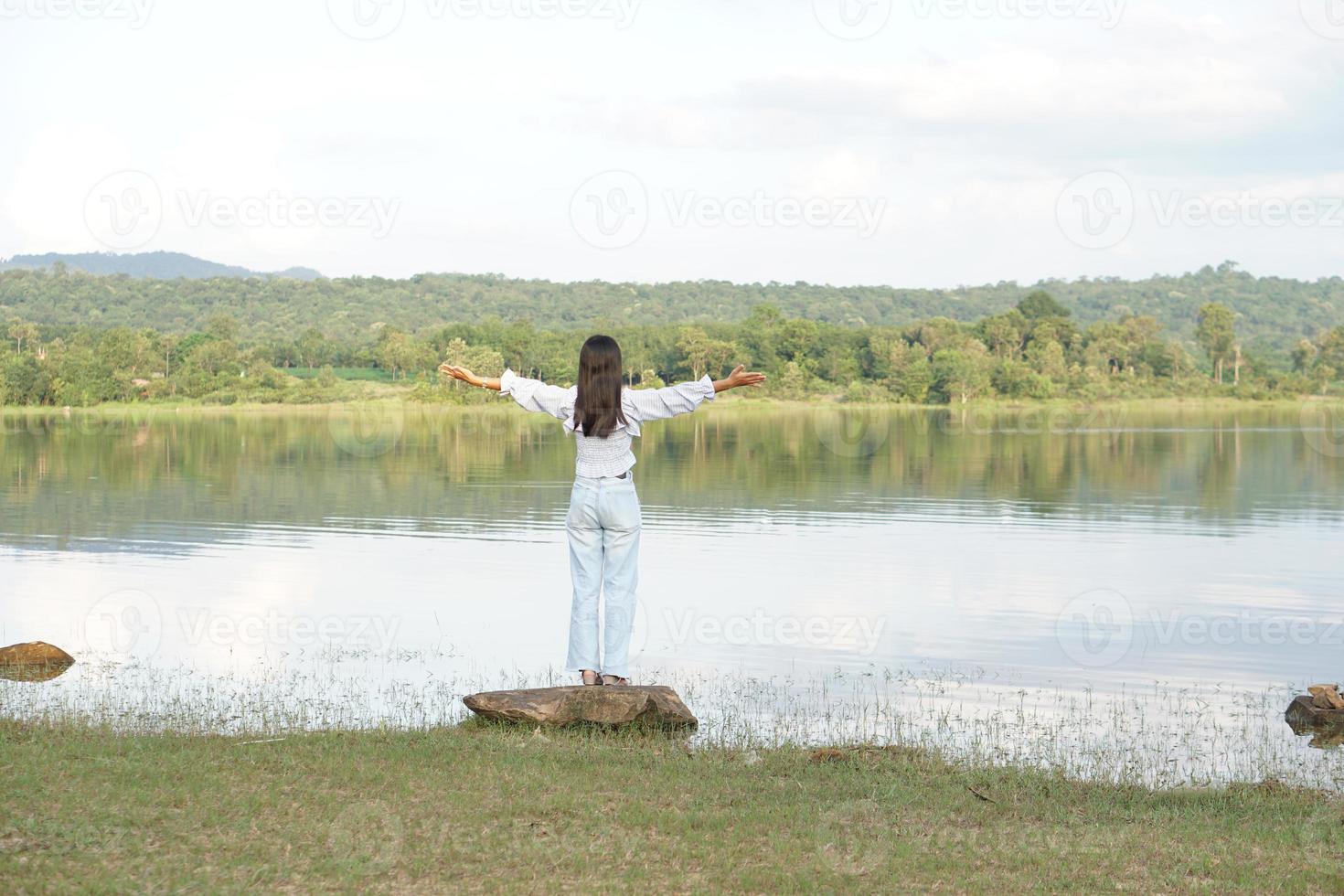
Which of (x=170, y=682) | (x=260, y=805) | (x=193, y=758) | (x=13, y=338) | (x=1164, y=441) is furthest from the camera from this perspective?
(x=13, y=338)

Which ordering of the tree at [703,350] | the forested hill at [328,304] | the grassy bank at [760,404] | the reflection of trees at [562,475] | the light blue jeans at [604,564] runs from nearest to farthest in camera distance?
the light blue jeans at [604,564], the reflection of trees at [562,475], the grassy bank at [760,404], the tree at [703,350], the forested hill at [328,304]

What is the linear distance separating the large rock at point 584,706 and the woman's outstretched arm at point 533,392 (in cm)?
195

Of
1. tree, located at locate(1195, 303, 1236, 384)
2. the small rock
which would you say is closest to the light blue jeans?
the small rock

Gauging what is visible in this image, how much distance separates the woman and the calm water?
1229 millimetres

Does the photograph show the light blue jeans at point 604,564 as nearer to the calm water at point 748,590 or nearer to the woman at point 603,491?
the woman at point 603,491

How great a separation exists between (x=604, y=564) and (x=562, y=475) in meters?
29.7

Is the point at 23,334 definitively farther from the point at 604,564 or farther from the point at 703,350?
the point at 604,564

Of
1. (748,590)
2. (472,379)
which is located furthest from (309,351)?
(472,379)

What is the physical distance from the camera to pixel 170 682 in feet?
40.0

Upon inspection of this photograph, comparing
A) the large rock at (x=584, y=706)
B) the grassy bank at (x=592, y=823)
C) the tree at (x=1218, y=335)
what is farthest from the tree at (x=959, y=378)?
the grassy bank at (x=592, y=823)

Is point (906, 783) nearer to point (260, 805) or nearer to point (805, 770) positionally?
point (805, 770)

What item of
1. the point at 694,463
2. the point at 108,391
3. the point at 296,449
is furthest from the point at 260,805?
the point at 108,391

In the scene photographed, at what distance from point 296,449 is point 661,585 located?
35.7 m

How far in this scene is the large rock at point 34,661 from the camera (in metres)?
12.4
